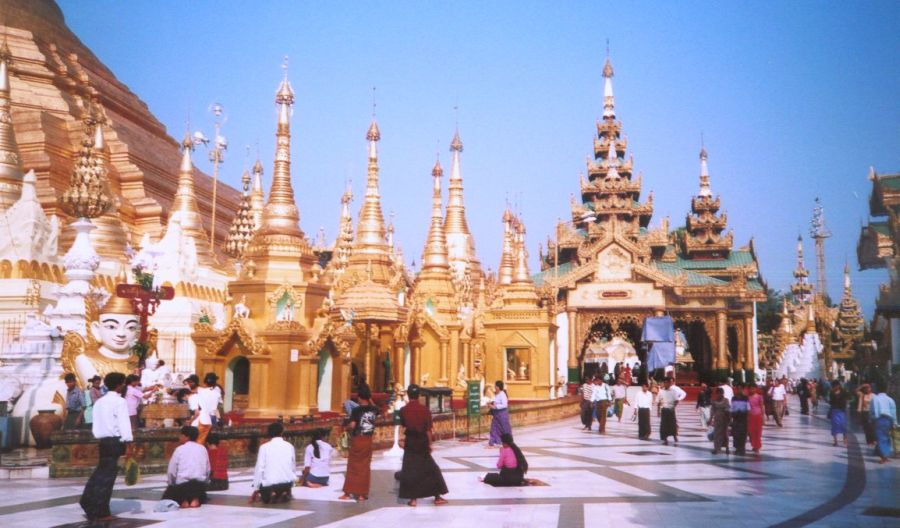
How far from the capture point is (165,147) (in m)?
38.7

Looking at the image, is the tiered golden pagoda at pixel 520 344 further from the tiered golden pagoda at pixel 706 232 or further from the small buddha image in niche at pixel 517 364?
the tiered golden pagoda at pixel 706 232

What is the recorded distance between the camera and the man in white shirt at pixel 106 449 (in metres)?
8.52

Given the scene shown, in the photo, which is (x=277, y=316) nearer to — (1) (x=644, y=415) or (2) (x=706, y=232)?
(1) (x=644, y=415)

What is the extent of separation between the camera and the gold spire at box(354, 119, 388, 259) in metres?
29.3

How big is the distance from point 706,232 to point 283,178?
1342 inches

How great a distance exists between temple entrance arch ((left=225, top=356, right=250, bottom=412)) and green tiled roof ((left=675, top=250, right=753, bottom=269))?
3287 centimetres

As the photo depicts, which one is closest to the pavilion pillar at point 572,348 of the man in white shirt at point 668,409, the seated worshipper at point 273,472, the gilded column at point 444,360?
the gilded column at point 444,360

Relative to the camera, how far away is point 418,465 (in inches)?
391

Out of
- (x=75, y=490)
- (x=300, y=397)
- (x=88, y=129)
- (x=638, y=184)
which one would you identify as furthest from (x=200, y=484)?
(x=638, y=184)

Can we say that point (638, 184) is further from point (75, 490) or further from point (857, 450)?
point (75, 490)

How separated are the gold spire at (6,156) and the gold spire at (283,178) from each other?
7.17 meters

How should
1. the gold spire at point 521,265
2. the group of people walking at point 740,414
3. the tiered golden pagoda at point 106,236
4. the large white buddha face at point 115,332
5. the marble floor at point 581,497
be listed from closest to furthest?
the marble floor at point 581,497 < the group of people walking at point 740,414 < the large white buddha face at point 115,332 < the tiered golden pagoda at point 106,236 < the gold spire at point 521,265

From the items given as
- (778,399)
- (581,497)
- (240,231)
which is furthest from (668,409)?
(240,231)

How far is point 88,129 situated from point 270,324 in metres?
10.8
